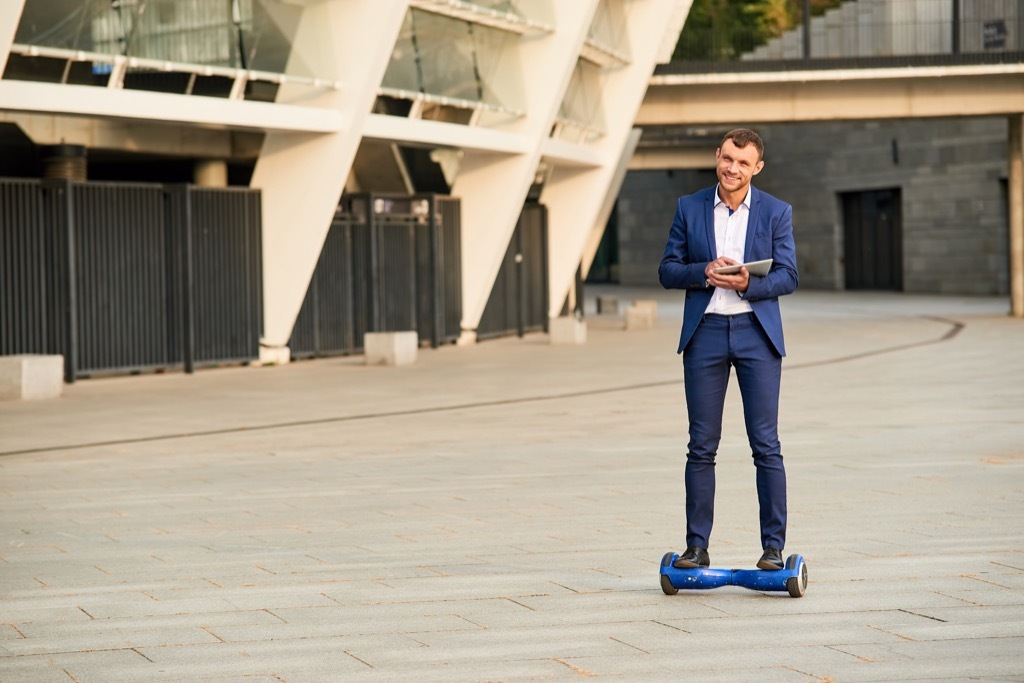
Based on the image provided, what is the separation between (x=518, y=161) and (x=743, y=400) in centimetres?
2302

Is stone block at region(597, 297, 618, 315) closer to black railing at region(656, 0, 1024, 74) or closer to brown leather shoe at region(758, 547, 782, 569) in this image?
black railing at region(656, 0, 1024, 74)

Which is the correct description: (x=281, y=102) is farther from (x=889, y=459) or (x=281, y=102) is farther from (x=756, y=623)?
(x=756, y=623)

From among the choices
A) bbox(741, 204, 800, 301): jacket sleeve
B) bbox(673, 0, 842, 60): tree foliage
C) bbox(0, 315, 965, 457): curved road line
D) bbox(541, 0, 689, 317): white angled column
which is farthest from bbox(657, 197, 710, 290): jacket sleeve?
bbox(673, 0, 842, 60): tree foliage

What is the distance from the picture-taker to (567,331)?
30.7 metres

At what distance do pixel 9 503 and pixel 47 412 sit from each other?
728cm

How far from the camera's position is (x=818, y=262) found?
62.1 meters

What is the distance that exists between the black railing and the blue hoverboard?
29.6m

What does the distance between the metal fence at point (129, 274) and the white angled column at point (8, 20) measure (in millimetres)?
3198

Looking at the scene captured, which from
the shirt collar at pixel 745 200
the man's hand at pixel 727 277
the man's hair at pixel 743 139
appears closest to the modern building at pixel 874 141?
the shirt collar at pixel 745 200

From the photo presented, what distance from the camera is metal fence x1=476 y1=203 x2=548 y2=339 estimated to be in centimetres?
3259

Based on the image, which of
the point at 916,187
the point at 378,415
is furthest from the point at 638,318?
the point at 916,187

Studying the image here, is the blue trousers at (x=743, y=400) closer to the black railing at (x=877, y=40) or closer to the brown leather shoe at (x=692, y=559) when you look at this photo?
the brown leather shoe at (x=692, y=559)

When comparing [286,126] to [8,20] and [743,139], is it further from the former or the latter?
[743,139]

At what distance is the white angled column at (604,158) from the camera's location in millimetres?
35312
